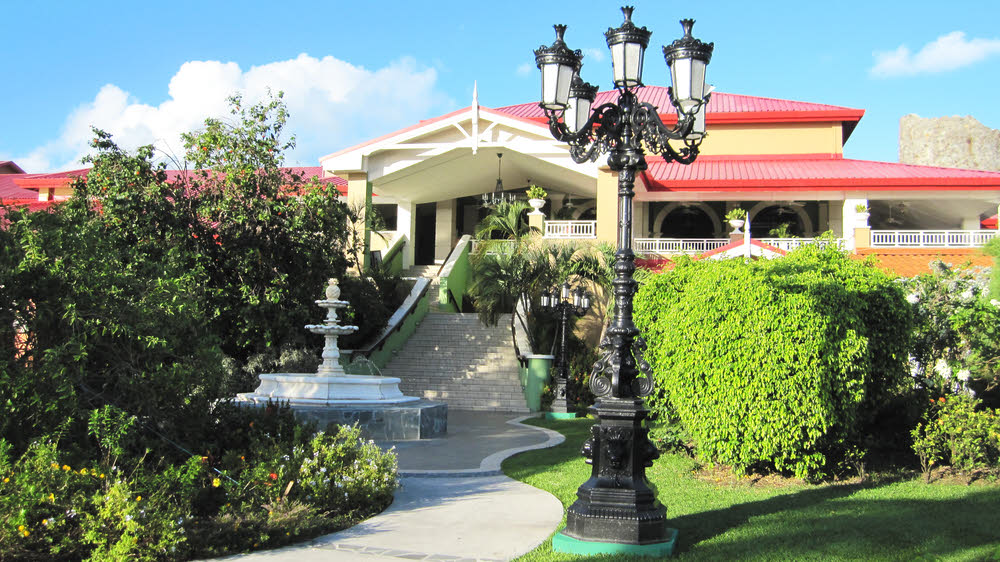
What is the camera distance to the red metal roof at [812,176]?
956 inches

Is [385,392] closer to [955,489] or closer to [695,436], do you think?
[695,436]

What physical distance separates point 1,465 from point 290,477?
2339mm

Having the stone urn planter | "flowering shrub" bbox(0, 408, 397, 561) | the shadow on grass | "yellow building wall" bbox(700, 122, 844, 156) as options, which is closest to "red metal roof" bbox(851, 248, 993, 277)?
the stone urn planter

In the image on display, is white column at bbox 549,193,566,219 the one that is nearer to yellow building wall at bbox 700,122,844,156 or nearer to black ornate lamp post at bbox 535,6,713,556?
yellow building wall at bbox 700,122,844,156

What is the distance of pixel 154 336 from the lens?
23.7 ft

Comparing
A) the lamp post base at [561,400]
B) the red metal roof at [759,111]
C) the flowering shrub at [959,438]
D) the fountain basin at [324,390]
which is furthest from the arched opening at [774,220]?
the flowering shrub at [959,438]

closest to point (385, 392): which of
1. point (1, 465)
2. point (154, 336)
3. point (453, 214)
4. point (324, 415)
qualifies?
point (324, 415)

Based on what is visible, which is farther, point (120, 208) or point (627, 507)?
point (120, 208)

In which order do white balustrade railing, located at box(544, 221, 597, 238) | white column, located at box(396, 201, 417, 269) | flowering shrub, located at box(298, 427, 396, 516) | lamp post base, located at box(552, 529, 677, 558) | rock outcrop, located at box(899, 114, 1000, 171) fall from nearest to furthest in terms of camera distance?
1. lamp post base, located at box(552, 529, 677, 558)
2. flowering shrub, located at box(298, 427, 396, 516)
3. white balustrade railing, located at box(544, 221, 597, 238)
4. white column, located at box(396, 201, 417, 269)
5. rock outcrop, located at box(899, 114, 1000, 171)

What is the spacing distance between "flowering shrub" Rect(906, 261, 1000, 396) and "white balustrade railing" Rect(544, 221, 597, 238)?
45.0ft

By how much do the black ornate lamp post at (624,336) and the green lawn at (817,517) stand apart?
303 millimetres

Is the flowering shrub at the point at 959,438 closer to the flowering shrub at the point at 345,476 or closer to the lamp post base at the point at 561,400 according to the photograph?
the flowering shrub at the point at 345,476

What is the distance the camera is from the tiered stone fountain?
13.3 meters

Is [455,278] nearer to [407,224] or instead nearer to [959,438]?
[407,224]
